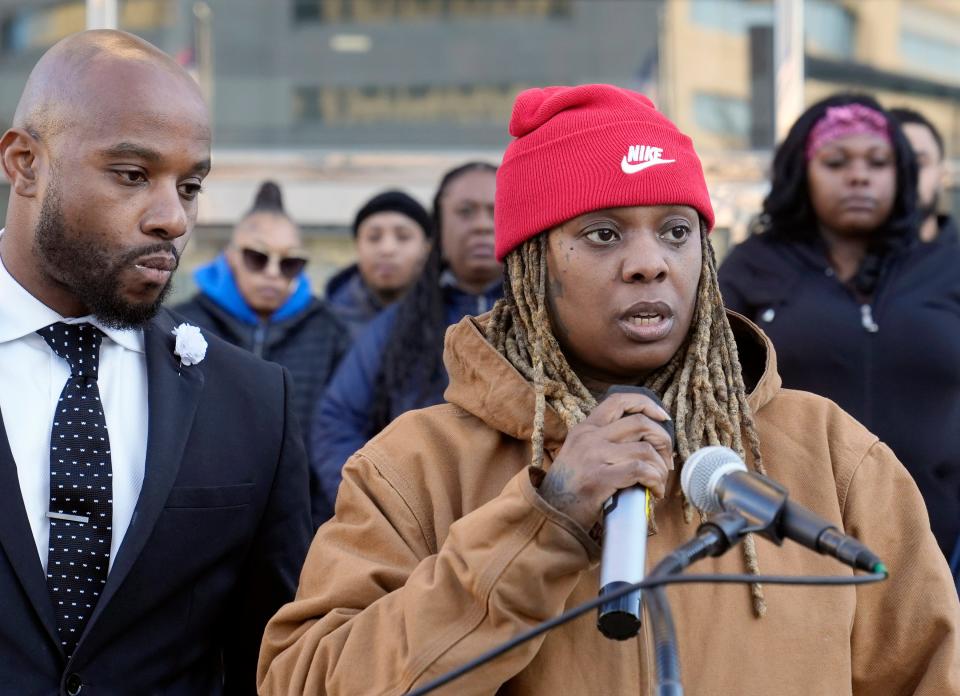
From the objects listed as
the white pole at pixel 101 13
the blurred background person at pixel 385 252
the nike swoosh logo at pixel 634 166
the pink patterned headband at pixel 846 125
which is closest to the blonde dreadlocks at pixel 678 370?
the nike swoosh logo at pixel 634 166

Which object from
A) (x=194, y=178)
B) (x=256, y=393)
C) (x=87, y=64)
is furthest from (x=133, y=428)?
(x=87, y=64)

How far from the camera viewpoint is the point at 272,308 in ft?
20.0

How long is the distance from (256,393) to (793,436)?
1129 millimetres

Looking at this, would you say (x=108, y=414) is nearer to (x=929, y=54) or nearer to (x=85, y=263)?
(x=85, y=263)

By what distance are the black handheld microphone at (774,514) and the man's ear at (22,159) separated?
1.51m

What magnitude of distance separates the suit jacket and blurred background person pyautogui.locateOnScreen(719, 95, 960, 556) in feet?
5.79

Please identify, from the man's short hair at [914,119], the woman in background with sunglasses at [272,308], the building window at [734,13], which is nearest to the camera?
the man's short hair at [914,119]

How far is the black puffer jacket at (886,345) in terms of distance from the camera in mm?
4125

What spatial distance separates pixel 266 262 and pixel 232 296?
0.23 meters

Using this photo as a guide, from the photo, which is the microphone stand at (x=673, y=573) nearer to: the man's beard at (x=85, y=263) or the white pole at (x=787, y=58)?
the man's beard at (x=85, y=263)

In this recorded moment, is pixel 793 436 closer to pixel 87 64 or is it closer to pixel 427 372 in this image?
pixel 87 64

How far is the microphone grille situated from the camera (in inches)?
79.9

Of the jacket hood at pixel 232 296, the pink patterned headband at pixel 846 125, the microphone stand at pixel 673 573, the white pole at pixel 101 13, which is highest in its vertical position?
the white pole at pixel 101 13

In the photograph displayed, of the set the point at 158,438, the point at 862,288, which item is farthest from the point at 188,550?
the point at 862,288
